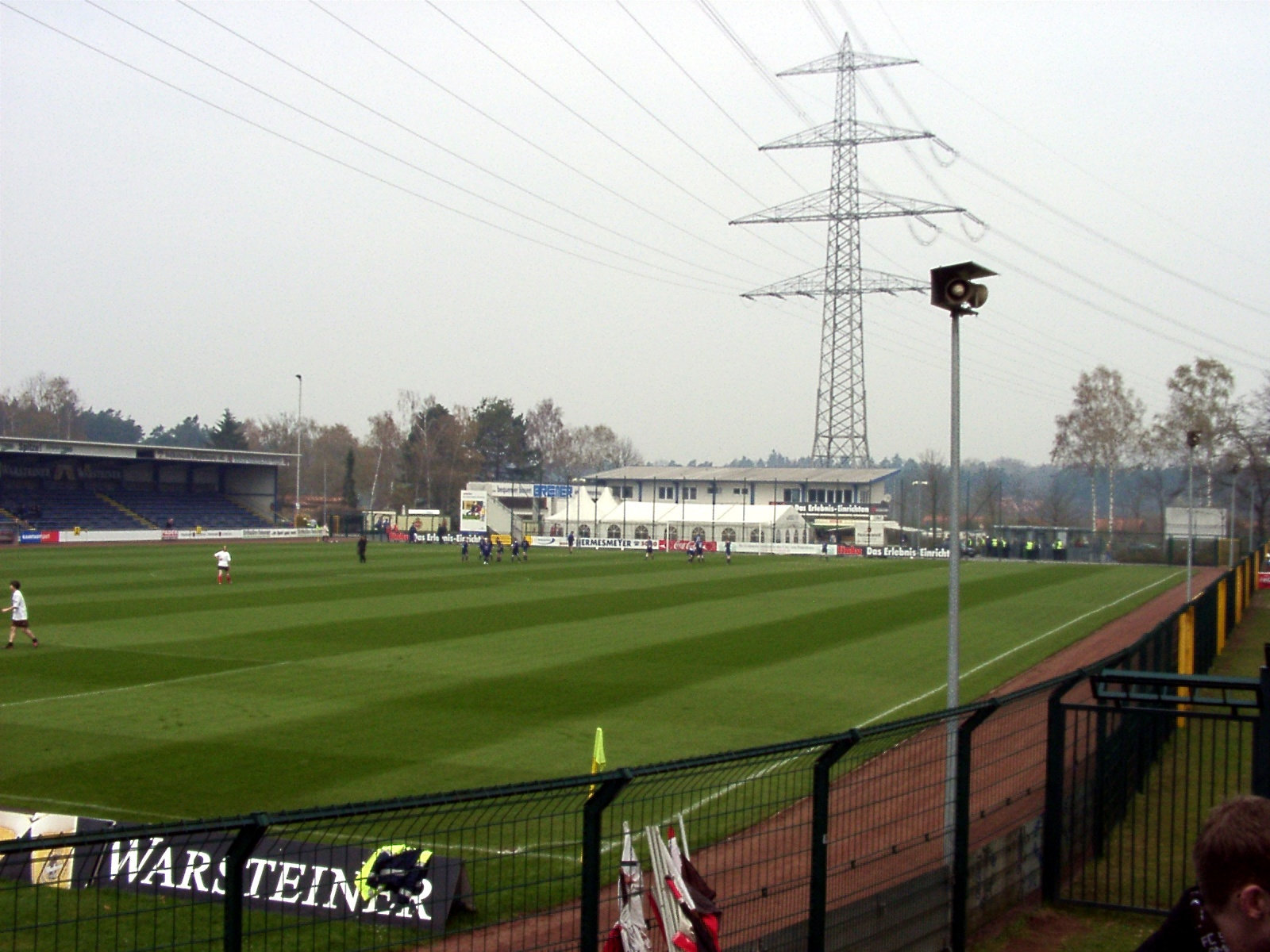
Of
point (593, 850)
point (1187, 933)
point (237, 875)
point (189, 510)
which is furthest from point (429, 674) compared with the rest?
point (189, 510)

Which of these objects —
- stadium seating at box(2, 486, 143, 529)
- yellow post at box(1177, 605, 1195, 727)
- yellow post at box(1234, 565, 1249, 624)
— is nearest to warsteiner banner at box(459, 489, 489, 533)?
stadium seating at box(2, 486, 143, 529)

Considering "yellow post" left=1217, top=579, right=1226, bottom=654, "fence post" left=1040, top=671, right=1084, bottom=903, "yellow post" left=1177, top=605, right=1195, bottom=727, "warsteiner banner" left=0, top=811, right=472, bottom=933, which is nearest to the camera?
"warsteiner banner" left=0, top=811, right=472, bottom=933

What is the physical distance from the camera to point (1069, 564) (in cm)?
7300

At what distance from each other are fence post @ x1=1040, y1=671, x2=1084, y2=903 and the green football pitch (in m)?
6.52

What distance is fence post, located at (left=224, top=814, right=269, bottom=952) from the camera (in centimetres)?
429

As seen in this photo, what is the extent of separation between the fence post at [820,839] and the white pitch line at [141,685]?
16.3 m

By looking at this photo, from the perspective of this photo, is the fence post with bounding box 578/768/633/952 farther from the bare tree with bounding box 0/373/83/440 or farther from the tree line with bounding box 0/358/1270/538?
the bare tree with bounding box 0/373/83/440

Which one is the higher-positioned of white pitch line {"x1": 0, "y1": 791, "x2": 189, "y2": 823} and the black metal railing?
the black metal railing

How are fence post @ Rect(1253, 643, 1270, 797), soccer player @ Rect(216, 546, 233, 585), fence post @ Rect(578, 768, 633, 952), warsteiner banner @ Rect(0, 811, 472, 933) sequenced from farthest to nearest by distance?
soccer player @ Rect(216, 546, 233, 585)
fence post @ Rect(1253, 643, 1270, 797)
warsteiner banner @ Rect(0, 811, 472, 933)
fence post @ Rect(578, 768, 633, 952)

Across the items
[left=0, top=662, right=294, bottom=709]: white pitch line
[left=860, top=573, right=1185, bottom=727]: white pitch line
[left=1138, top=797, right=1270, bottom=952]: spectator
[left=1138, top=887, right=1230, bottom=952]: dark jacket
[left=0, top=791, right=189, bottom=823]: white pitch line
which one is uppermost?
[left=1138, top=797, right=1270, bottom=952]: spectator

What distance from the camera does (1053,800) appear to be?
31.2 feet

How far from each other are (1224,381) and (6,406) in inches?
5080

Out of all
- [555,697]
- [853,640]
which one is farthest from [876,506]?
[555,697]

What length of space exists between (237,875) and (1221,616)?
95.4 ft
